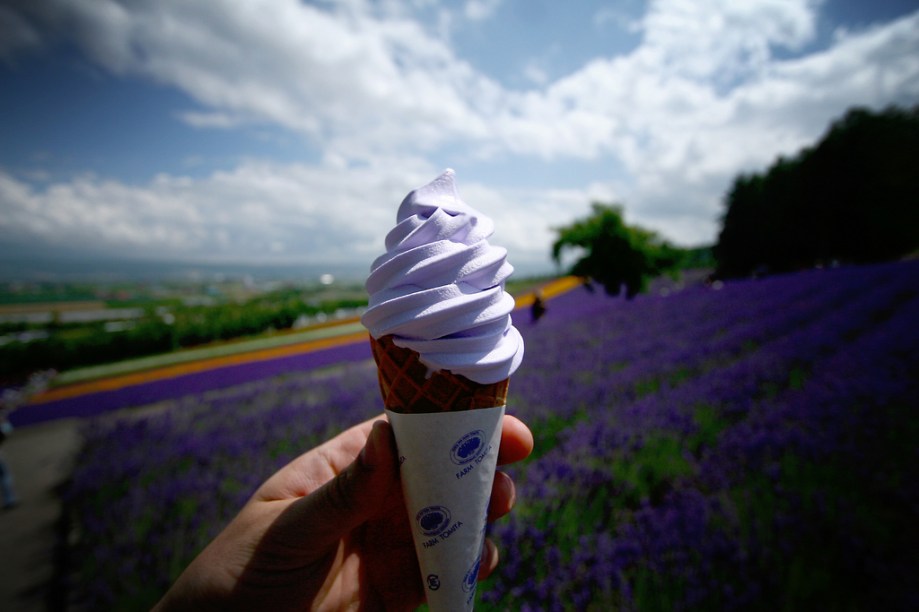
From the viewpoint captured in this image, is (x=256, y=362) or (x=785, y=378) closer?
(x=785, y=378)

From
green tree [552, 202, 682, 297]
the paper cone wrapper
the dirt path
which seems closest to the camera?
the paper cone wrapper

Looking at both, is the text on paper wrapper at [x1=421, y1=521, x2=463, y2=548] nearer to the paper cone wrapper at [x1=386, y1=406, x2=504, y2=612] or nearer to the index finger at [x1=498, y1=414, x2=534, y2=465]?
the paper cone wrapper at [x1=386, y1=406, x2=504, y2=612]

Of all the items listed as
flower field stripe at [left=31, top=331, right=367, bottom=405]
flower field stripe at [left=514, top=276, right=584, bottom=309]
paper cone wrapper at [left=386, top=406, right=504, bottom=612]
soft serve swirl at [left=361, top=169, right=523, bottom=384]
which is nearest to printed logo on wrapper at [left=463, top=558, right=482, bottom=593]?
paper cone wrapper at [left=386, top=406, right=504, bottom=612]

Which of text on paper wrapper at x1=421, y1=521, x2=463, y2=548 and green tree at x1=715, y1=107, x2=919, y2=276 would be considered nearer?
text on paper wrapper at x1=421, y1=521, x2=463, y2=548

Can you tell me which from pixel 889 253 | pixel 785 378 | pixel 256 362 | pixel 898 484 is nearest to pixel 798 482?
pixel 898 484

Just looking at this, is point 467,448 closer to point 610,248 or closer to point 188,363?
point 610,248

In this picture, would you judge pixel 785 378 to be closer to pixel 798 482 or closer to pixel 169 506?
pixel 798 482

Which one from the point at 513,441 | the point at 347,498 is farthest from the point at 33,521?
the point at 513,441

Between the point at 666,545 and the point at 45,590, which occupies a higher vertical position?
the point at 666,545
